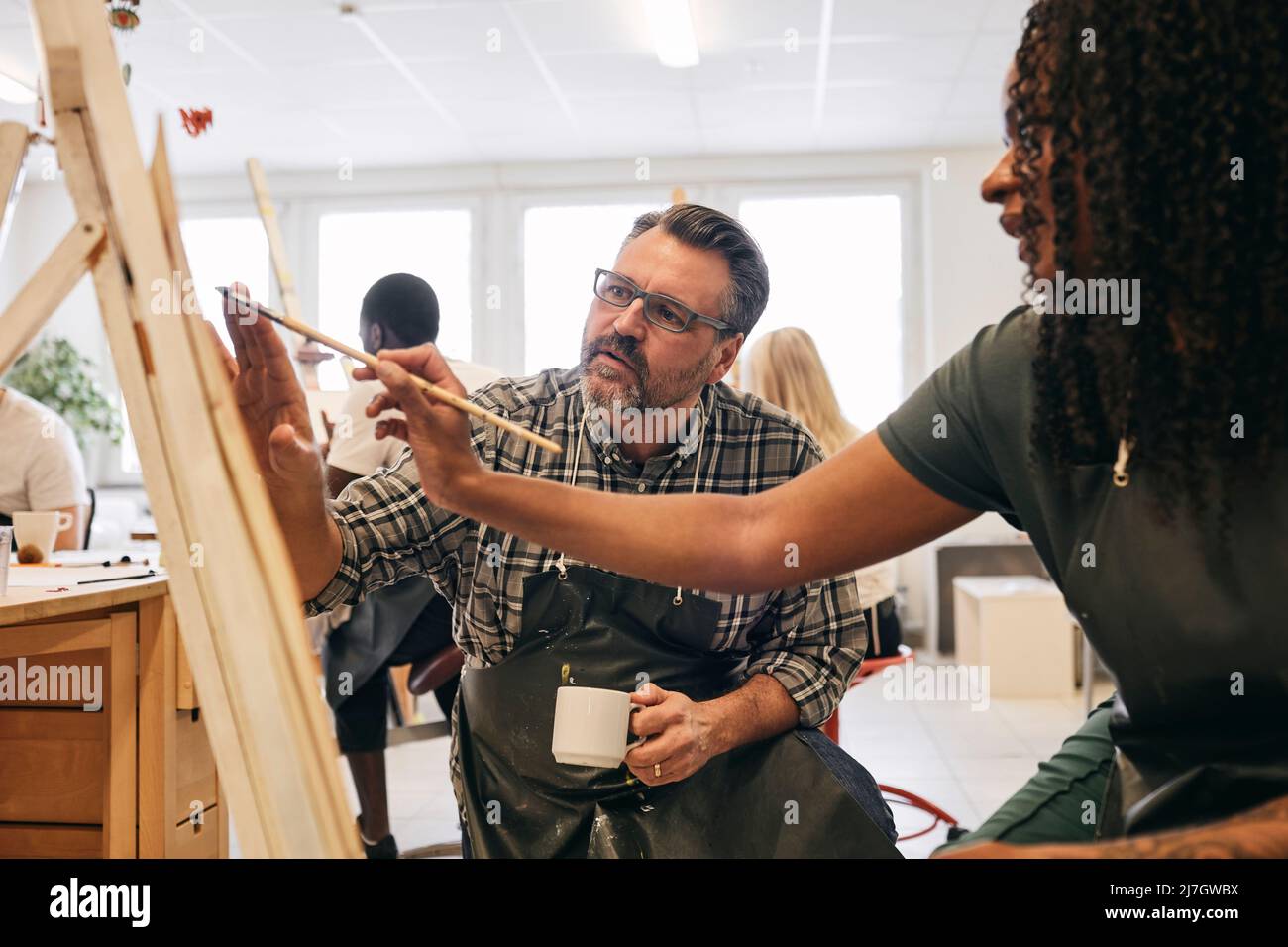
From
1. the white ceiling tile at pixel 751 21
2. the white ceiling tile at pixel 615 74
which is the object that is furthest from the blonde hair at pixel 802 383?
the white ceiling tile at pixel 615 74

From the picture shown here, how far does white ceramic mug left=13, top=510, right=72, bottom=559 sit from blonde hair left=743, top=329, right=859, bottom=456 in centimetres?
201

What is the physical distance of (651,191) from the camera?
22.7ft

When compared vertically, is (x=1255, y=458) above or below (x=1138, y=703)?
above

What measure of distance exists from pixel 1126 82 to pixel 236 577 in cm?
72

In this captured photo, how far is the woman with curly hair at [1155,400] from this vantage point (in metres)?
0.76

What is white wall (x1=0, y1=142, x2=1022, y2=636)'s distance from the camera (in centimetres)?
653

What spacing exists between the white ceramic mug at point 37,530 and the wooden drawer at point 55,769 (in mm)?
451

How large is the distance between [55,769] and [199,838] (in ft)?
0.97

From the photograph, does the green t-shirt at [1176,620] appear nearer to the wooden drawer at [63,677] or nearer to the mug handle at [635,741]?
the mug handle at [635,741]

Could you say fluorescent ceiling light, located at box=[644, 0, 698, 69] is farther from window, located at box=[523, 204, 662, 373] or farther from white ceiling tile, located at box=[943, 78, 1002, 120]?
window, located at box=[523, 204, 662, 373]

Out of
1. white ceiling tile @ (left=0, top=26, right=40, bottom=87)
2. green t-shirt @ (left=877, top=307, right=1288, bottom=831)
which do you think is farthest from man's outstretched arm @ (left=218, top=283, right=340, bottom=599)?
white ceiling tile @ (left=0, top=26, right=40, bottom=87)
